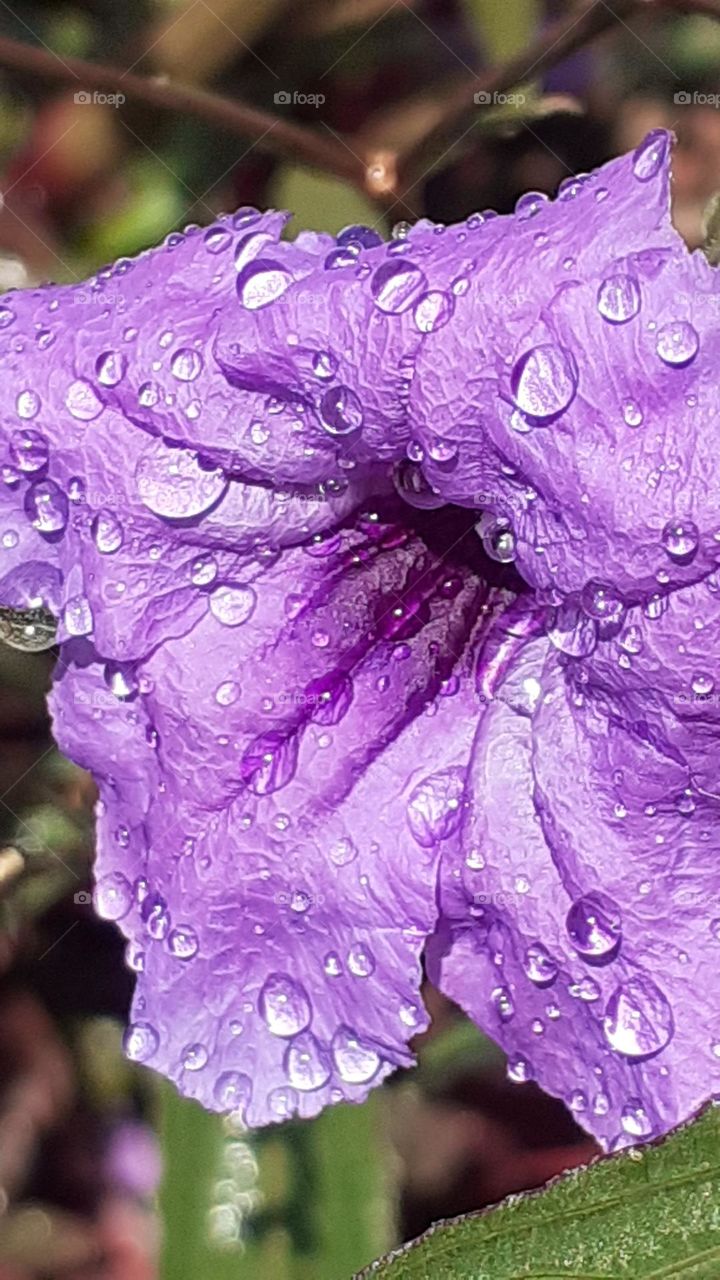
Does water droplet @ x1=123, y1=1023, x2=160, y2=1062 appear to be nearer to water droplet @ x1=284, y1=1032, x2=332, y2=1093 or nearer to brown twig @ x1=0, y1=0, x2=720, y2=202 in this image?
Answer: water droplet @ x1=284, y1=1032, x2=332, y2=1093

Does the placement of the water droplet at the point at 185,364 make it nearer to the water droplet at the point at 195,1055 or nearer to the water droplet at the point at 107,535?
the water droplet at the point at 107,535

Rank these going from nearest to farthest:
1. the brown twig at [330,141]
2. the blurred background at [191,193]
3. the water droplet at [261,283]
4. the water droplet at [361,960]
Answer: the water droplet at [261,283] → the water droplet at [361,960] → the brown twig at [330,141] → the blurred background at [191,193]

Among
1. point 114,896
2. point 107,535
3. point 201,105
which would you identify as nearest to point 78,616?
point 107,535

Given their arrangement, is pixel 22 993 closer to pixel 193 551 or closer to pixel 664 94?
pixel 193 551

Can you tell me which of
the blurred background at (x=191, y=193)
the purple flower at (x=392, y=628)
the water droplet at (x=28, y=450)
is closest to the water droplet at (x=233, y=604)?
the purple flower at (x=392, y=628)

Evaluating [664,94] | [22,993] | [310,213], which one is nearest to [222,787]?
[310,213]
